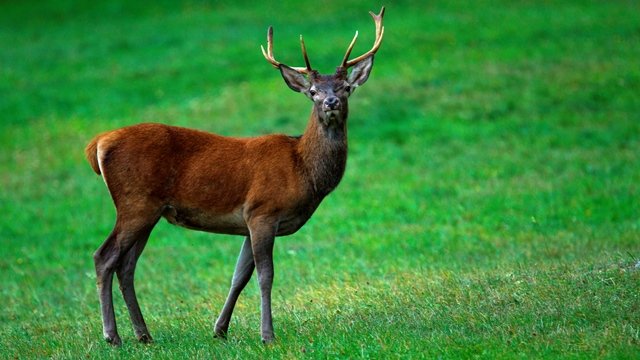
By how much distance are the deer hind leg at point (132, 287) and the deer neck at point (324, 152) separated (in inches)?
60.6

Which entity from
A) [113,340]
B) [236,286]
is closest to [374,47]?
[236,286]

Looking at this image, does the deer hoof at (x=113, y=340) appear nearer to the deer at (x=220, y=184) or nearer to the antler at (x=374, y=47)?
the deer at (x=220, y=184)

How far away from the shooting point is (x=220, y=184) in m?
9.38

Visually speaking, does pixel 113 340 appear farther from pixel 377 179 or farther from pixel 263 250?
pixel 377 179

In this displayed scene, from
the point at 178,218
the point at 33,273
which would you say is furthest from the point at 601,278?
the point at 33,273

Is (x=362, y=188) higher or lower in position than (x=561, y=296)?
lower

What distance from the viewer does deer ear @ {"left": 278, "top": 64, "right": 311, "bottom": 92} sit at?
970 cm

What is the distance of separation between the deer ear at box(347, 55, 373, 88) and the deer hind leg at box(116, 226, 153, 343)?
2320 millimetres

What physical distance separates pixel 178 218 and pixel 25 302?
4.09m

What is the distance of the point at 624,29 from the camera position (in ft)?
87.7

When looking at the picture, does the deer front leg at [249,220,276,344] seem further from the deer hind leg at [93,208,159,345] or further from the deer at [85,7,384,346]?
the deer hind leg at [93,208,159,345]

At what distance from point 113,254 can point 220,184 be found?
3.63 ft

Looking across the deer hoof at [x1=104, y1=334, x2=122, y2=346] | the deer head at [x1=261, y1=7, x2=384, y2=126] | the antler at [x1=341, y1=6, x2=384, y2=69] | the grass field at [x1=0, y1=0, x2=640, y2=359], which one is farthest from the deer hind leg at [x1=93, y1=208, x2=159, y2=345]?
the antler at [x1=341, y1=6, x2=384, y2=69]

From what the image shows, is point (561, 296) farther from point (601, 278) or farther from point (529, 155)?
point (529, 155)
